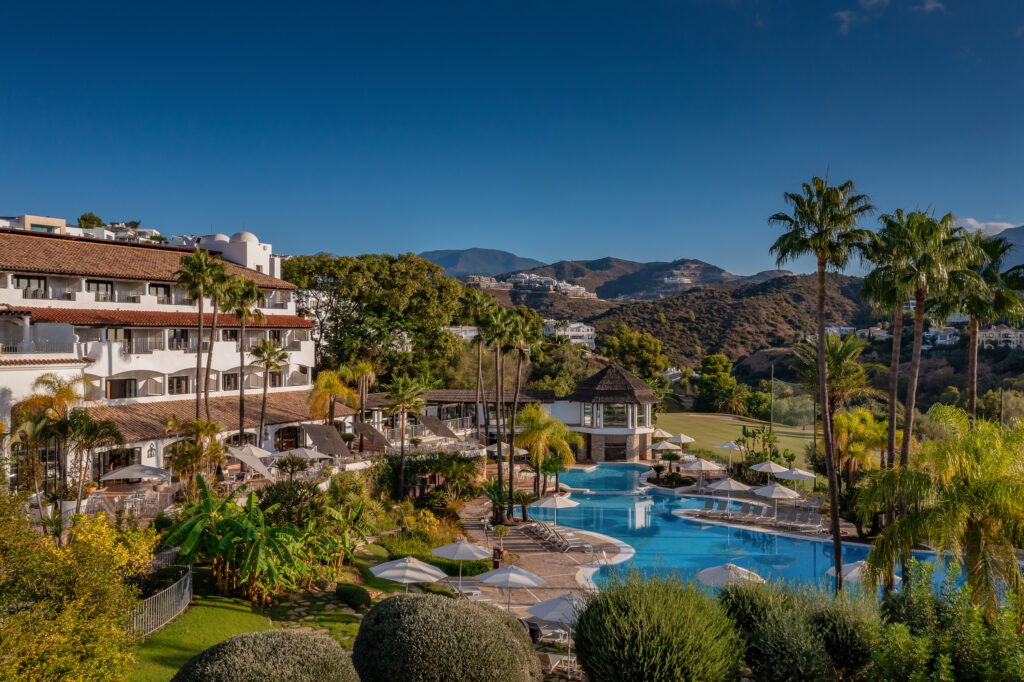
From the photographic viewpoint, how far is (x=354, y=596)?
62.4 ft

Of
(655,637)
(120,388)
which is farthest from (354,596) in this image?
(120,388)

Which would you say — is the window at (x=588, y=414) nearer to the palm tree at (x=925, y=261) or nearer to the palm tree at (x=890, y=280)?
the palm tree at (x=890, y=280)

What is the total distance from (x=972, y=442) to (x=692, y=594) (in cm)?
683

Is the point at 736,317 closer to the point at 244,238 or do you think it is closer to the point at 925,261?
the point at 244,238

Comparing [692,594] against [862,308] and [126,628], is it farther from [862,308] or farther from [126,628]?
[862,308]

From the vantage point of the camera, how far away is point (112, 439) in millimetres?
25875

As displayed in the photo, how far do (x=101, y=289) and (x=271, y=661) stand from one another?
105ft

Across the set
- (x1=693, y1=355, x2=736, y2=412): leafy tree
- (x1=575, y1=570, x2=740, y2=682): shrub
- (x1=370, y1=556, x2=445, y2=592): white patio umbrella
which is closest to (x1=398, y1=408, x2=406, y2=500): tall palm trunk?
(x1=370, y1=556, x2=445, y2=592): white patio umbrella

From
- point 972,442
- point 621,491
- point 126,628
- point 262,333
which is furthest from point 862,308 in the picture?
point 126,628

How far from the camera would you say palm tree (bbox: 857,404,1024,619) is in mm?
12977

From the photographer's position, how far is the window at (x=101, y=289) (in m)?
34.4

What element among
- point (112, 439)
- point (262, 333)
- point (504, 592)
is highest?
point (262, 333)

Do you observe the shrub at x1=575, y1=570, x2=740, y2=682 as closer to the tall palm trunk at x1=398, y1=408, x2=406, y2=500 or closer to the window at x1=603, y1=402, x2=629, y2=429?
the tall palm trunk at x1=398, y1=408, x2=406, y2=500

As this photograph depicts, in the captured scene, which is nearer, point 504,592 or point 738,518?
point 504,592
